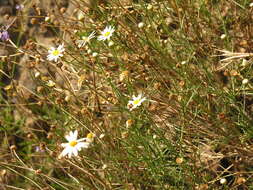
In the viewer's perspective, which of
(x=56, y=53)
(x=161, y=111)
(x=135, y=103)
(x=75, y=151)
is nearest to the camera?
(x=75, y=151)

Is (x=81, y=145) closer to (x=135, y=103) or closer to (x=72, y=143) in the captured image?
(x=72, y=143)

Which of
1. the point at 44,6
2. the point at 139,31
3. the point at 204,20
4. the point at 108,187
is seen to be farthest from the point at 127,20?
the point at 108,187

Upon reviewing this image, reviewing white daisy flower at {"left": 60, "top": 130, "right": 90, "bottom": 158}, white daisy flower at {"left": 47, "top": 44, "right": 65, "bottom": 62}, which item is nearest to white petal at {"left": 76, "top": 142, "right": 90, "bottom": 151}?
white daisy flower at {"left": 60, "top": 130, "right": 90, "bottom": 158}

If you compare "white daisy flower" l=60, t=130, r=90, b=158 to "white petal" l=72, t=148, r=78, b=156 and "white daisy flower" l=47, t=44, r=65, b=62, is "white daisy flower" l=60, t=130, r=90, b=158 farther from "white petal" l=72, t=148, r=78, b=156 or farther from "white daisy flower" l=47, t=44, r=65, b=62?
"white daisy flower" l=47, t=44, r=65, b=62

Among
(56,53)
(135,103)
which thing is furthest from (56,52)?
(135,103)

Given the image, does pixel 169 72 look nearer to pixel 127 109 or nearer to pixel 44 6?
pixel 127 109

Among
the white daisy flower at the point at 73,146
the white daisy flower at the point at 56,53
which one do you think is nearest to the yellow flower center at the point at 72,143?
the white daisy flower at the point at 73,146

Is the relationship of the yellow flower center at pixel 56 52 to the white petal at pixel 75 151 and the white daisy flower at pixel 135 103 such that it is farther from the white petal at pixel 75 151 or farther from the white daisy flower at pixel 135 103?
the white petal at pixel 75 151

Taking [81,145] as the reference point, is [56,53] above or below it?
above

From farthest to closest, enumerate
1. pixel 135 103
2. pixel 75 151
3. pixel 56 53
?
1. pixel 56 53
2. pixel 135 103
3. pixel 75 151

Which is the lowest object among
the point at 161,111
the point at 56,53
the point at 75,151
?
A: the point at 161,111

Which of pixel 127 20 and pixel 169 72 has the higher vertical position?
pixel 127 20
